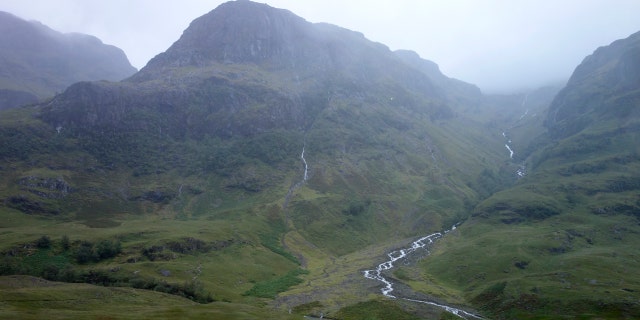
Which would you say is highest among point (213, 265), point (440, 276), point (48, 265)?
point (48, 265)

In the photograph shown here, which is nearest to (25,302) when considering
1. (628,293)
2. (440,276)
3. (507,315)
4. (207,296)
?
(207,296)

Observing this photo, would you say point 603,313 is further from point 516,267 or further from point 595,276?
point 516,267


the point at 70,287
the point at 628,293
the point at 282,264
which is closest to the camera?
the point at 70,287

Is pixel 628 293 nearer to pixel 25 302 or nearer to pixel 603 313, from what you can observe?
pixel 603 313

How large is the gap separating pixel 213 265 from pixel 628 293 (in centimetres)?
13704

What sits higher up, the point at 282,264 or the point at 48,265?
the point at 48,265

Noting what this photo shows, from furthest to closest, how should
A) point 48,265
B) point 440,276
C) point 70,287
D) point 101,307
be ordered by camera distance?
point 440,276 < point 48,265 < point 70,287 < point 101,307

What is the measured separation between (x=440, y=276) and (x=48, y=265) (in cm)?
14235

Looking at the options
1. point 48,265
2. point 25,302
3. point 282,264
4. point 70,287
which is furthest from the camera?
point 282,264

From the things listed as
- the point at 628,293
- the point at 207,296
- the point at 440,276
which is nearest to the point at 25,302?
the point at 207,296

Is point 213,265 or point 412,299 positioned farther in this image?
point 213,265

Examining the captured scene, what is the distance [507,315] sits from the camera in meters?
136

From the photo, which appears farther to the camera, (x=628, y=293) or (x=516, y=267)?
(x=516, y=267)

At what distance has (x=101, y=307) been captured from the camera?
352 ft
